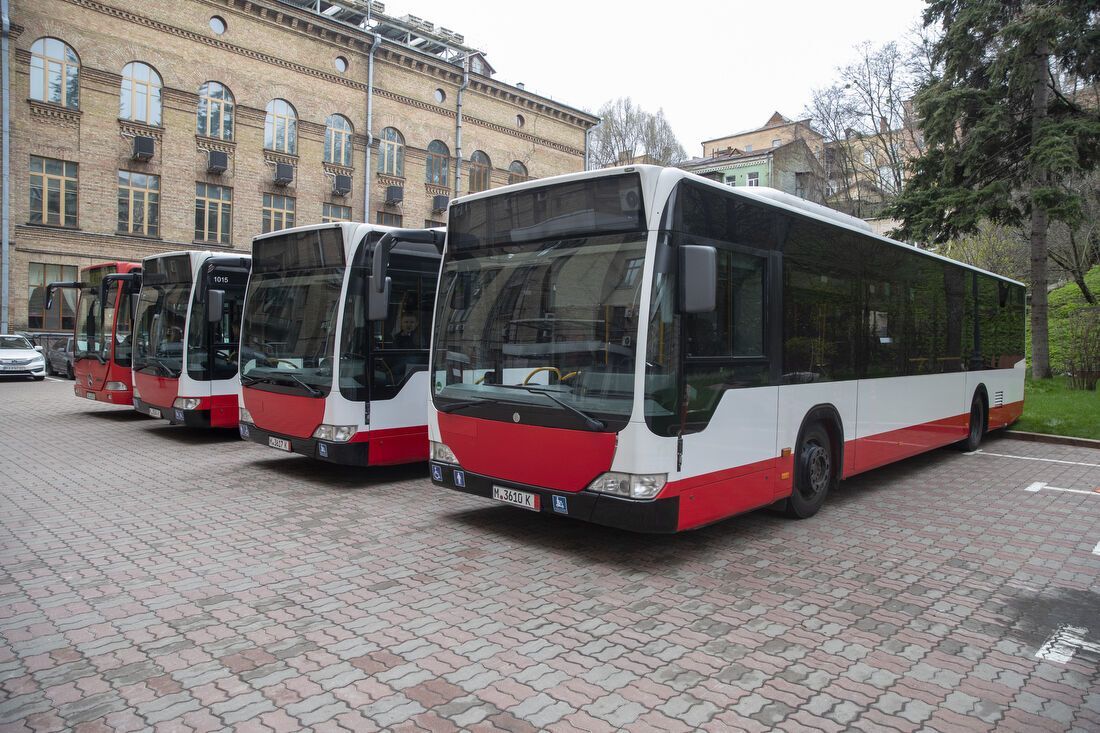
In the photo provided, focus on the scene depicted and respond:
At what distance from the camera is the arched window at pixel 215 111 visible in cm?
3042

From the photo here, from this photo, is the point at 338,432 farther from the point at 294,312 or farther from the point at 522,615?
the point at 522,615

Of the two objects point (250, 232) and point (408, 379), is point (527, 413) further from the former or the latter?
point (250, 232)

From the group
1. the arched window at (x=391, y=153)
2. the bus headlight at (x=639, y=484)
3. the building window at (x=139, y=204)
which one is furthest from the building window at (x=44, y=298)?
the bus headlight at (x=639, y=484)

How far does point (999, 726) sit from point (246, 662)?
12.1 ft

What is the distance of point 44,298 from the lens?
27484mm

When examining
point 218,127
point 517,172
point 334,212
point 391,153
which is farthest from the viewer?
point 517,172

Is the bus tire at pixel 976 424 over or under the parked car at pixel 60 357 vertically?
under

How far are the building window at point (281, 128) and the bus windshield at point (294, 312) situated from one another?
84.8 feet

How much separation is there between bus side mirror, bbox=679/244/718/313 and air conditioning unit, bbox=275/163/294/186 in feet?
102

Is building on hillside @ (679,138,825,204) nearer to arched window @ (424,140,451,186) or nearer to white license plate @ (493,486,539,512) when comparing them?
arched window @ (424,140,451,186)

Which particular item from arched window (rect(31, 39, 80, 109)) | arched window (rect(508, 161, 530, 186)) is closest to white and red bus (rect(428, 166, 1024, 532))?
arched window (rect(31, 39, 80, 109))

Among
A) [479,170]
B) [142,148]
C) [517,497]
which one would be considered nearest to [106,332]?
[517,497]

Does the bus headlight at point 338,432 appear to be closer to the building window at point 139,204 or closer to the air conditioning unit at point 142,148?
the building window at point 139,204

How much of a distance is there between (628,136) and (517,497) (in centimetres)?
5185
